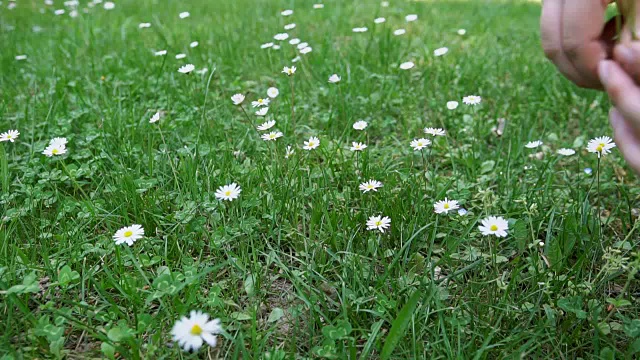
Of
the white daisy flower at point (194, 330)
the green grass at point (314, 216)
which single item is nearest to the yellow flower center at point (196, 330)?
the white daisy flower at point (194, 330)

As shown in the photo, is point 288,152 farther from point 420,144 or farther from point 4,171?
point 4,171

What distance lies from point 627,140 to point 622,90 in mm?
105

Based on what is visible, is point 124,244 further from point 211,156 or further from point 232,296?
point 211,156

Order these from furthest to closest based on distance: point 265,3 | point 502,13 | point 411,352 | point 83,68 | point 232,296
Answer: point 502,13 → point 265,3 → point 83,68 → point 232,296 → point 411,352

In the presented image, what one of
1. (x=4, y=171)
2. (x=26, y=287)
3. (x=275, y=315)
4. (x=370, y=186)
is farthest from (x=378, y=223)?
(x=4, y=171)

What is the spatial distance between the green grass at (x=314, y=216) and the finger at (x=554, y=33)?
492mm

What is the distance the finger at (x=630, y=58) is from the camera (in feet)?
3.45

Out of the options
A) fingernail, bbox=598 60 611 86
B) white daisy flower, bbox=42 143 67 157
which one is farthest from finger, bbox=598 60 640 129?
white daisy flower, bbox=42 143 67 157

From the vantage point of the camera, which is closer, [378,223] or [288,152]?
[378,223]

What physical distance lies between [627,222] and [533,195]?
0.32 metres

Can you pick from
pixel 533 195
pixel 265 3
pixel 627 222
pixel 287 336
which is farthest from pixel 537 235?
pixel 265 3

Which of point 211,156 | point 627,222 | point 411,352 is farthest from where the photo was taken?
point 211,156

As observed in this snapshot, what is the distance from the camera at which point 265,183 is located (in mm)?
1942

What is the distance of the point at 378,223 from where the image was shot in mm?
1648
